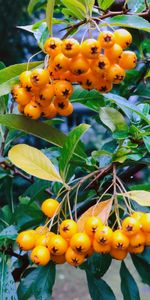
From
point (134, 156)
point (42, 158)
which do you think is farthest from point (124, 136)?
point (42, 158)

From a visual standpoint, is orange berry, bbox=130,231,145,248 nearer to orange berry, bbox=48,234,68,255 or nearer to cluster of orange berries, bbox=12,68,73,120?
orange berry, bbox=48,234,68,255

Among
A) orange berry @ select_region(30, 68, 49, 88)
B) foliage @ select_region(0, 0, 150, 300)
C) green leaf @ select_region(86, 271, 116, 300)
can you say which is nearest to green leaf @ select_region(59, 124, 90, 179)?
foliage @ select_region(0, 0, 150, 300)

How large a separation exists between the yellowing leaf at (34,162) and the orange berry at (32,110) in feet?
0.20

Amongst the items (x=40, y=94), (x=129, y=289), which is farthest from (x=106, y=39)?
(x=129, y=289)

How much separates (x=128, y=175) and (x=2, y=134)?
0.29 meters

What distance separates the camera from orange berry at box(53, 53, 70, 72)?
646 millimetres

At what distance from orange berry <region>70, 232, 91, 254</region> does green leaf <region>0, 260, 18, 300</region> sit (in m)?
0.30

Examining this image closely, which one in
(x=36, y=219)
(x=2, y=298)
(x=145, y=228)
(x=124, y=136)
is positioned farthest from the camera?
(x=36, y=219)

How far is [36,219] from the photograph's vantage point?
3.25 feet

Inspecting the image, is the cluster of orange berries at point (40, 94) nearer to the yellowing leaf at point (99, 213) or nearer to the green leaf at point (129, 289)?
the yellowing leaf at point (99, 213)

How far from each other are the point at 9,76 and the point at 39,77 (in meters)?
0.10

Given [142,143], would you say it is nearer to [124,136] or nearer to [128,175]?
[124,136]

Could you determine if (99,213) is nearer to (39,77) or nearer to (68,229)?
(68,229)

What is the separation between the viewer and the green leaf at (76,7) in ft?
2.30
